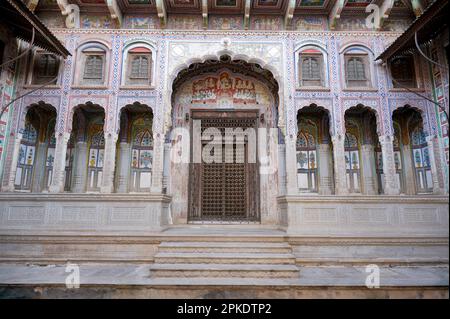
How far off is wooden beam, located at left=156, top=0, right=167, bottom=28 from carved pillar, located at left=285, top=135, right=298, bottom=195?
5.04 meters

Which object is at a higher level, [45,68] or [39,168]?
[45,68]

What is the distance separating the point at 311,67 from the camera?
915 cm

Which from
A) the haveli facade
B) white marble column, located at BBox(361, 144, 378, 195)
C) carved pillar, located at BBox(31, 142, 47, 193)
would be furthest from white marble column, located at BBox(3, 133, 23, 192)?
white marble column, located at BBox(361, 144, 378, 195)

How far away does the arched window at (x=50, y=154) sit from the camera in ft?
31.5

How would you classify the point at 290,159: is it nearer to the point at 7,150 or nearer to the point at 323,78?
the point at 323,78

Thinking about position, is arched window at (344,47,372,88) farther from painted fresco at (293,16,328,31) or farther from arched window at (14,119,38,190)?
arched window at (14,119,38,190)

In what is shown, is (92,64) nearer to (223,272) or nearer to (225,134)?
(225,134)

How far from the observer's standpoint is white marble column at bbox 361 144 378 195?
9.70 metres

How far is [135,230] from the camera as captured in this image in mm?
7410

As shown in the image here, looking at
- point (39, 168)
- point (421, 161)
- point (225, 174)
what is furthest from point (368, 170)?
point (39, 168)

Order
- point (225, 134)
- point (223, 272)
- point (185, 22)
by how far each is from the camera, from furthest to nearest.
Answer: point (225, 134), point (185, 22), point (223, 272)

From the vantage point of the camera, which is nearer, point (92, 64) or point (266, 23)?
point (92, 64)

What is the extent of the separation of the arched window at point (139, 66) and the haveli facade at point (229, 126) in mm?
59

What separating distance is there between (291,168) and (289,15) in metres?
4.50
